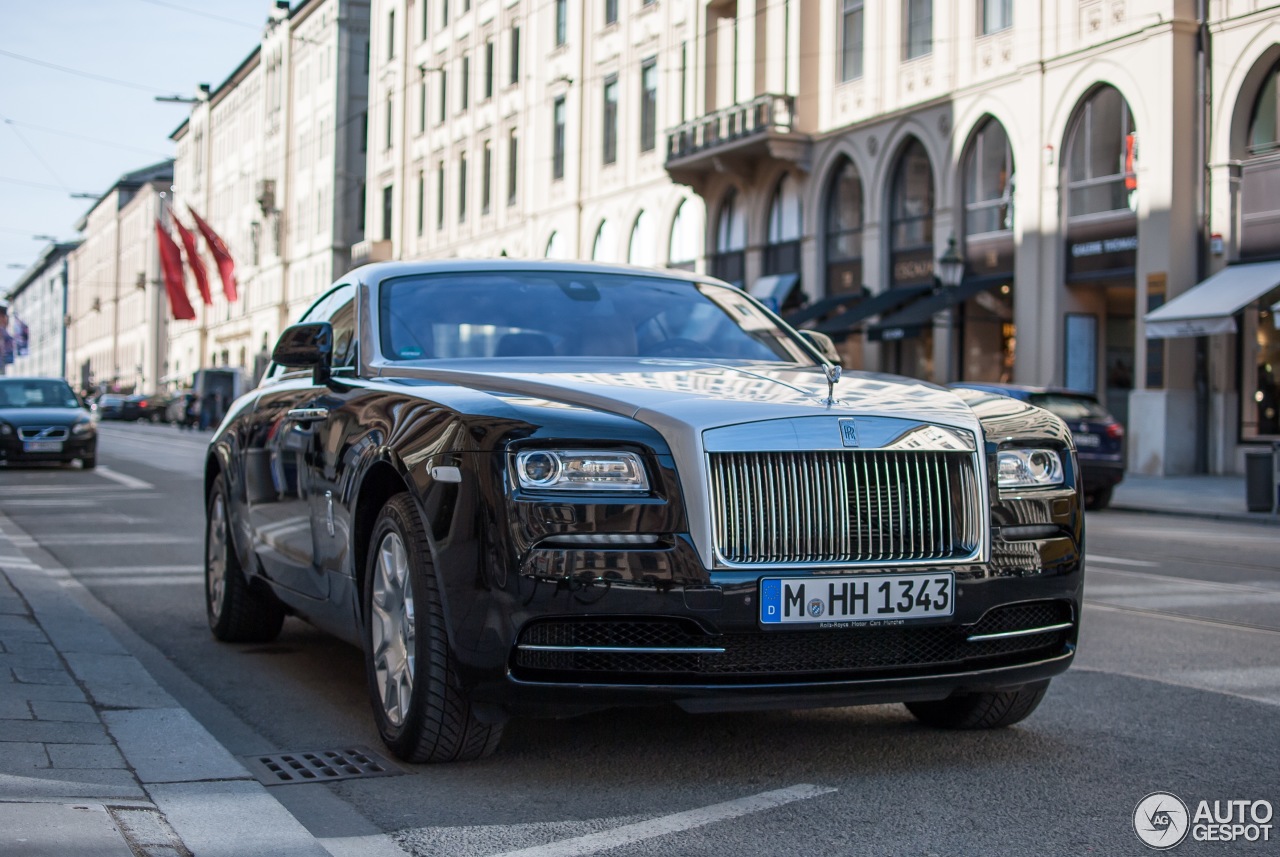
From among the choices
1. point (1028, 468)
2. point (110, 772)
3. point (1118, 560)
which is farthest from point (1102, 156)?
point (110, 772)

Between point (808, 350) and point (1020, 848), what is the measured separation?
2652mm

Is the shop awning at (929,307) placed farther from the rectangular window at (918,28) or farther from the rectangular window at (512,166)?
the rectangular window at (512,166)

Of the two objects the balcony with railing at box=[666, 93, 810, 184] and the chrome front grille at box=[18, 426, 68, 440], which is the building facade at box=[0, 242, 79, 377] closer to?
the balcony with railing at box=[666, 93, 810, 184]

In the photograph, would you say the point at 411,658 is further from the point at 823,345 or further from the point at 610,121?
the point at 610,121

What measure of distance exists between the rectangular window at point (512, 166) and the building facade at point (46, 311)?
102 m

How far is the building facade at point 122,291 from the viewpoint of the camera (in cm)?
11288

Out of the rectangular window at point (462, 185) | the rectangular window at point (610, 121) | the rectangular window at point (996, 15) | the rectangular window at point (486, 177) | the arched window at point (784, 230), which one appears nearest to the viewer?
the rectangular window at point (996, 15)

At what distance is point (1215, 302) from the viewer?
77.3ft

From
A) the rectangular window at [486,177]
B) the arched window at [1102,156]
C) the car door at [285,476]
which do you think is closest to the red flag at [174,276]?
the rectangular window at [486,177]

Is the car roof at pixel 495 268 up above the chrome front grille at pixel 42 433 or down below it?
above

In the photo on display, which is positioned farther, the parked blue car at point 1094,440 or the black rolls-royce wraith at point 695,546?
the parked blue car at point 1094,440

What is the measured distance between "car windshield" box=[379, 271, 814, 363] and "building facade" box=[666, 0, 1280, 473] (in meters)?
20.4

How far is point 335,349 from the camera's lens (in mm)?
6047

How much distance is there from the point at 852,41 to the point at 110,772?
3059 centimetres
